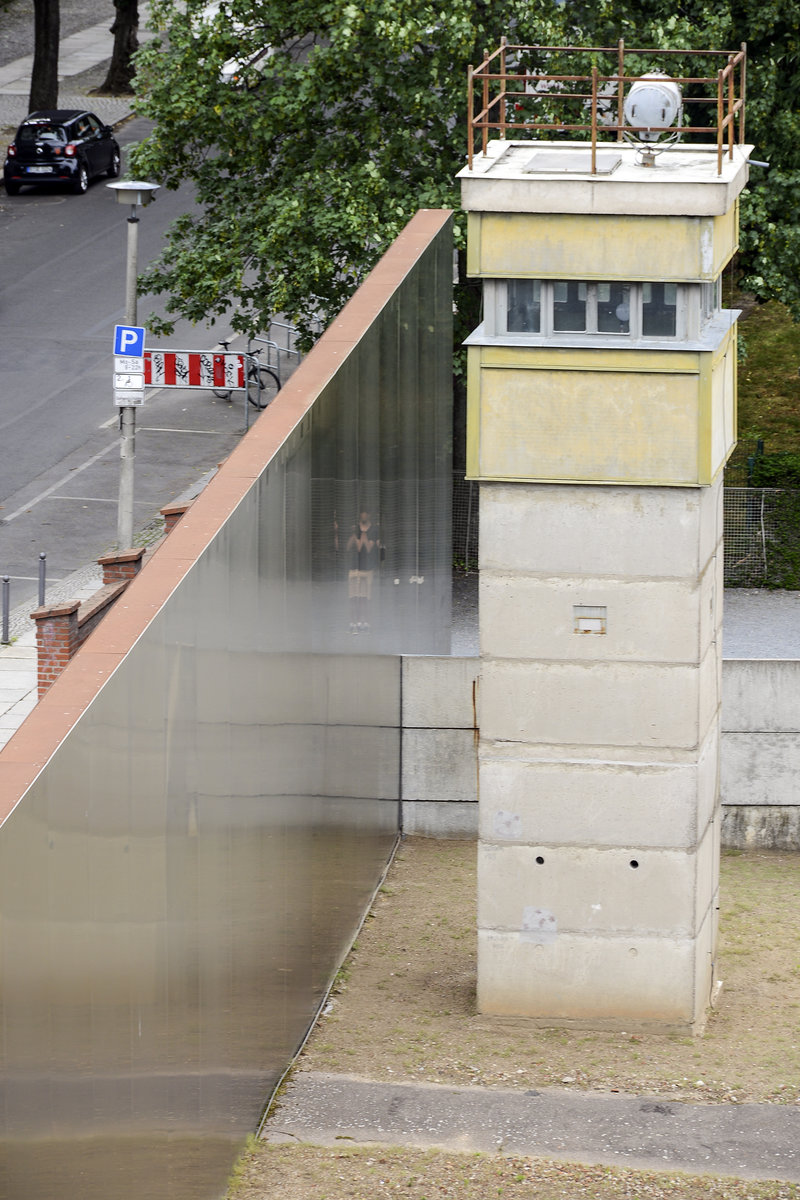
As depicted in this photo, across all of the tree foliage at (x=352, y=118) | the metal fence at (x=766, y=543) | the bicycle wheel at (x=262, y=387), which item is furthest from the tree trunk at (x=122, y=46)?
→ the metal fence at (x=766, y=543)

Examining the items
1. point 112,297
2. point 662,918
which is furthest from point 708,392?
point 112,297

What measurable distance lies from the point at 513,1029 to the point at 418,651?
6.07m

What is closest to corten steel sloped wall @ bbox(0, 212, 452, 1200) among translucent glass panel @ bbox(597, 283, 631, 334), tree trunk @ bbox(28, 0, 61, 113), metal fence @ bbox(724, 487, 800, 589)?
translucent glass panel @ bbox(597, 283, 631, 334)

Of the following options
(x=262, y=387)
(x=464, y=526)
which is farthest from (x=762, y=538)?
(x=262, y=387)

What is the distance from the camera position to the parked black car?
4725 cm

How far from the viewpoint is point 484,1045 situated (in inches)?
610

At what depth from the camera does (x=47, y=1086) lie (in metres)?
8.74

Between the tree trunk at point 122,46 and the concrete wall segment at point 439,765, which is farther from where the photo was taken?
the tree trunk at point 122,46

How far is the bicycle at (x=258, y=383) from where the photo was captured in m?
34.2

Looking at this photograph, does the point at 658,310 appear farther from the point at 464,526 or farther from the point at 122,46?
the point at 122,46

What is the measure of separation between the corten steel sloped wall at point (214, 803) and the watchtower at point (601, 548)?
1.60m

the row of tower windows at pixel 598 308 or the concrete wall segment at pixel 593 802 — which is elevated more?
the row of tower windows at pixel 598 308

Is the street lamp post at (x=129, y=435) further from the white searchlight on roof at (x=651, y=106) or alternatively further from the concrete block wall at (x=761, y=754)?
the white searchlight on roof at (x=651, y=106)

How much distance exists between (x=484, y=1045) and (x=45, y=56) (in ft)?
133
